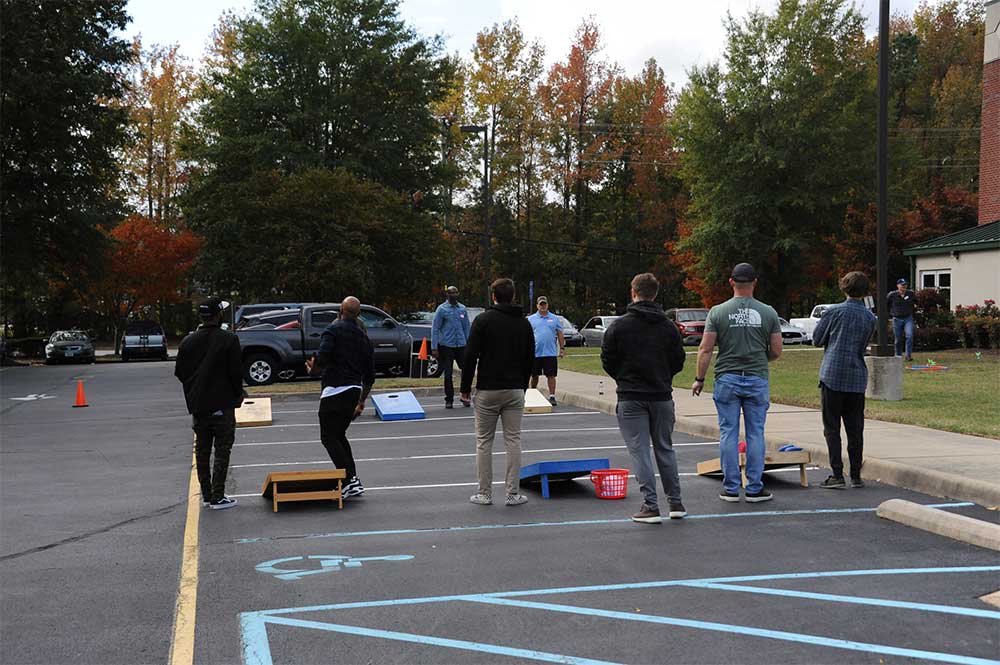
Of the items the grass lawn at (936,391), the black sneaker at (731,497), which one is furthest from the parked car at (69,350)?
the black sneaker at (731,497)

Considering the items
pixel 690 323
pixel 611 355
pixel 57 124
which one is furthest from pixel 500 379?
pixel 690 323

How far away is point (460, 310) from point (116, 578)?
442 inches

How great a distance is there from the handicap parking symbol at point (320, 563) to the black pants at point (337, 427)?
229 cm

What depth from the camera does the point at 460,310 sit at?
1698 centimetres

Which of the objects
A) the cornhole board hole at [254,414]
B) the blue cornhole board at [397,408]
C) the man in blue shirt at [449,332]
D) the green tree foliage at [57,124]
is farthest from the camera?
the green tree foliage at [57,124]

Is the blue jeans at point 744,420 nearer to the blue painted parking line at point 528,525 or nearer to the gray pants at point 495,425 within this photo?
the blue painted parking line at point 528,525

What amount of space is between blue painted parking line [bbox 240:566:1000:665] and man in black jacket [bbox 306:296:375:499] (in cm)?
340

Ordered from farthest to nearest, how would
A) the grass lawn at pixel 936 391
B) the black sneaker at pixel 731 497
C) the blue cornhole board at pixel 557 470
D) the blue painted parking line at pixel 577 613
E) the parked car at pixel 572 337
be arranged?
the parked car at pixel 572 337, the grass lawn at pixel 936 391, the blue cornhole board at pixel 557 470, the black sneaker at pixel 731 497, the blue painted parking line at pixel 577 613

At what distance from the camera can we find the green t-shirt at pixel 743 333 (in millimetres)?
8047

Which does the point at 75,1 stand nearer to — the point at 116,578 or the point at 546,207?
the point at 116,578

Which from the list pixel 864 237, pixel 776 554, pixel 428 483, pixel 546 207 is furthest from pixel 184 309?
pixel 776 554

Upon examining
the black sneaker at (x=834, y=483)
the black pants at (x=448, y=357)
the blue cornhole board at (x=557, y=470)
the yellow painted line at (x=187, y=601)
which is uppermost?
the black pants at (x=448, y=357)

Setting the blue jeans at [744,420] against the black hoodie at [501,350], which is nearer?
the blue jeans at [744,420]

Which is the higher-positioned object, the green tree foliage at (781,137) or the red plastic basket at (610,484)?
the green tree foliage at (781,137)
